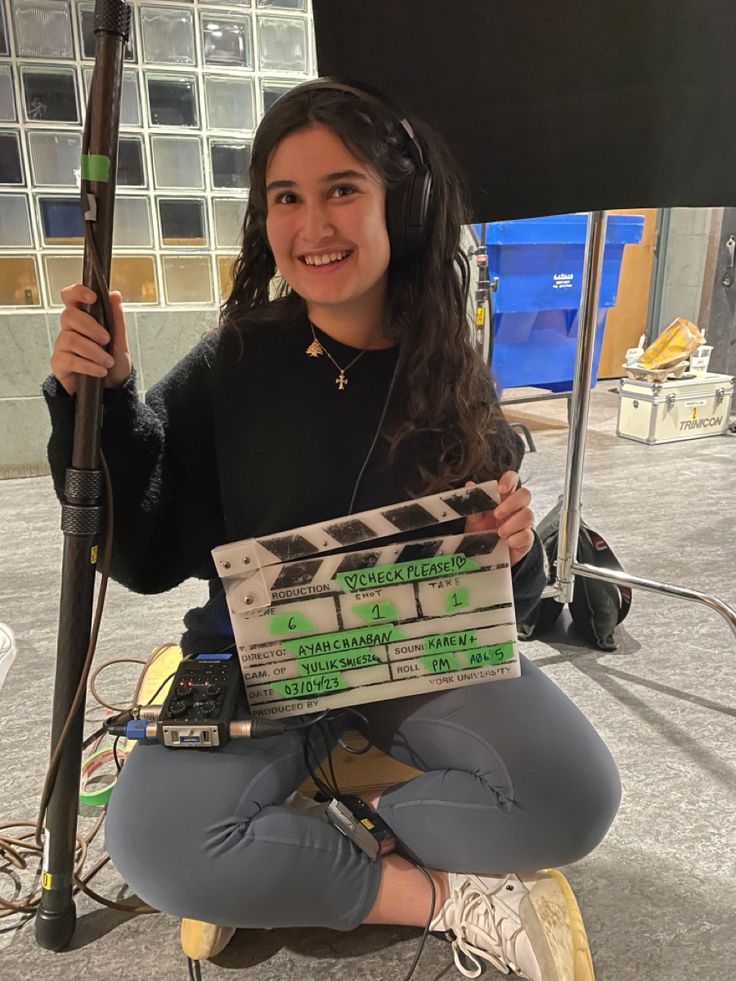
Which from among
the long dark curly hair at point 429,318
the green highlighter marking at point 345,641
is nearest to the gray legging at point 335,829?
the green highlighter marking at point 345,641

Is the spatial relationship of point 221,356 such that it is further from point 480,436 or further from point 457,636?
point 457,636

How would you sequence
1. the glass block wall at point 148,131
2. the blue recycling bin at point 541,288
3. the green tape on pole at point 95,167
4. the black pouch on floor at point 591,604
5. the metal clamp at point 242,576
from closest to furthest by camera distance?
the green tape on pole at point 95,167, the metal clamp at point 242,576, the black pouch on floor at point 591,604, the glass block wall at point 148,131, the blue recycling bin at point 541,288

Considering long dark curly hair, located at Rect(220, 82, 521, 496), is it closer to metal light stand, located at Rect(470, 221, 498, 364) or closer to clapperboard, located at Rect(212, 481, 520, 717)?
clapperboard, located at Rect(212, 481, 520, 717)

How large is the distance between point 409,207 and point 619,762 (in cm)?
82

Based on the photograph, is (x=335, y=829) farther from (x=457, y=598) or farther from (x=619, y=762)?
(x=619, y=762)

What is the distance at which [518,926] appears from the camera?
0.73 metres

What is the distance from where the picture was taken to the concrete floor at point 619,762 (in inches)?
29.9

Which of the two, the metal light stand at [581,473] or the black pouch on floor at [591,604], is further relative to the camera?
the black pouch on floor at [591,604]

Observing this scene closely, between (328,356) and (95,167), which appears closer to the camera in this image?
(95,167)

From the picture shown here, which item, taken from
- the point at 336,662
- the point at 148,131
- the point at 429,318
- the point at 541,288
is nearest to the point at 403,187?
the point at 429,318

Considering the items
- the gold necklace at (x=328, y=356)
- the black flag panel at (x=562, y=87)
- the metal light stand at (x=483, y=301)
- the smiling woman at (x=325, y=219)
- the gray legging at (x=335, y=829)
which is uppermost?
the black flag panel at (x=562, y=87)

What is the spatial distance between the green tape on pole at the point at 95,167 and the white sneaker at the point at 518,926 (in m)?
0.78

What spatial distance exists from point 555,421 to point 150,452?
9.07ft

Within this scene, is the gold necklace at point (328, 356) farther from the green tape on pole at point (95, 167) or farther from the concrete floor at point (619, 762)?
the concrete floor at point (619, 762)
